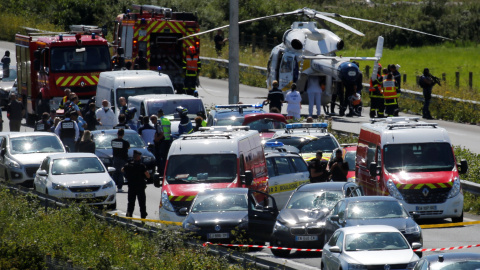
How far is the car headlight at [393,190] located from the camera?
21812mm

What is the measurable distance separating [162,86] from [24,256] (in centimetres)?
1886

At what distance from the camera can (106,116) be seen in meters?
30.9

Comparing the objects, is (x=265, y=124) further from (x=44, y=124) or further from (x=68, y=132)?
(x=44, y=124)

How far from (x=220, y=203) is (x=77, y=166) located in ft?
21.3

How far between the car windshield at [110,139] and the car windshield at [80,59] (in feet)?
24.1

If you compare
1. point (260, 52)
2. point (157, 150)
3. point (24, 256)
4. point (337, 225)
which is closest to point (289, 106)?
point (157, 150)

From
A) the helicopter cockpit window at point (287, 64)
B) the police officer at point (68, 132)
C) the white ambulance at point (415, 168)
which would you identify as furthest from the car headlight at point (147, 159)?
the helicopter cockpit window at point (287, 64)

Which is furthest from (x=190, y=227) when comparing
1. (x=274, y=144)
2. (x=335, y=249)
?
(x=274, y=144)

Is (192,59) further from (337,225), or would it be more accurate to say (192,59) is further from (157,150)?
(337,225)

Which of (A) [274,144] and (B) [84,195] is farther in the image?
(A) [274,144]

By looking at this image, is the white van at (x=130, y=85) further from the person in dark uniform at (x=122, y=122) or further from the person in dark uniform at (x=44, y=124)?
the person in dark uniform at (x=122, y=122)

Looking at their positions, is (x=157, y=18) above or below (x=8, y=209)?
above

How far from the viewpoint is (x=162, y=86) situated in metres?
32.8

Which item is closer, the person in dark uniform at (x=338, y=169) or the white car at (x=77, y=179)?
the white car at (x=77, y=179)
